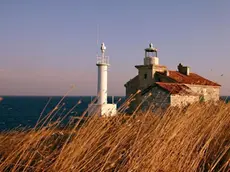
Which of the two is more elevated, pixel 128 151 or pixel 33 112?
pixel 128 151

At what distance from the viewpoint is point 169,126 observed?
3125mm

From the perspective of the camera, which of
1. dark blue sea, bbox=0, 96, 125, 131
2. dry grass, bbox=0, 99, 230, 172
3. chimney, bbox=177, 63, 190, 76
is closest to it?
dry grass, bbox=0, 99, 230, 172

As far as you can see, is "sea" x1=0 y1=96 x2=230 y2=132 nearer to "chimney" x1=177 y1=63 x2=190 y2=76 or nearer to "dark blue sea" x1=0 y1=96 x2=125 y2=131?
"dark blue sea" x1=0 y1=96 x2=125 y2=131

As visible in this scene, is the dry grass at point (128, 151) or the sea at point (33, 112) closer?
the dry grass at point (128, 151)

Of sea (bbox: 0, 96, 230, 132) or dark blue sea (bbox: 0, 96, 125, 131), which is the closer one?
sea (bbox: 0, 96, 230, 132)

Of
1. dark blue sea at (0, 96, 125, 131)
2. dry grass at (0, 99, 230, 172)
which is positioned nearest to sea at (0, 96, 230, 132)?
dark blue sea at (0, 96, 125, 131)

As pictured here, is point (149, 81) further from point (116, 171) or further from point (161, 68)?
point (116, 171)

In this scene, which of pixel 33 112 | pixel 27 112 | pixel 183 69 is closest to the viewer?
pixel 183 69

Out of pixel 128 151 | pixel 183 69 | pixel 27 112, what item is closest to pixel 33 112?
pixel 27 112

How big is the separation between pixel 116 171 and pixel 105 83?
2294cm

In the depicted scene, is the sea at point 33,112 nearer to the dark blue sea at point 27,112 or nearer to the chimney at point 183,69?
the dark blue sea at point 27,112

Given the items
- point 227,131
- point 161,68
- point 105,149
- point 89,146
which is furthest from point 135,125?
point 161,68

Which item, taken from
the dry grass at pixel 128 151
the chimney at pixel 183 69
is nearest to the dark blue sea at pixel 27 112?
the dry grass at pixel 128 151

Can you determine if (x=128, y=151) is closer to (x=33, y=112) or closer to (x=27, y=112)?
(x=27, y=112)
